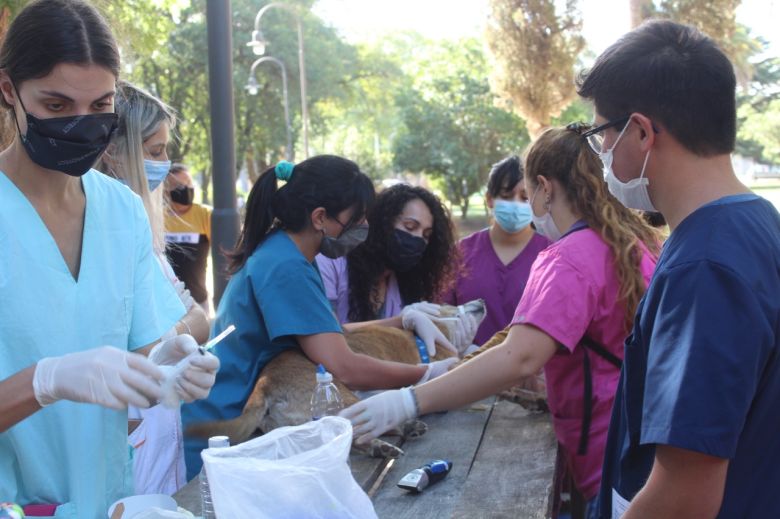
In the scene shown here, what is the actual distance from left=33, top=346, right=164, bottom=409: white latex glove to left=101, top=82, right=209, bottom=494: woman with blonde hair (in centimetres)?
96

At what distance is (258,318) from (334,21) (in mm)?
31884

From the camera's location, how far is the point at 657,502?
1414 mm

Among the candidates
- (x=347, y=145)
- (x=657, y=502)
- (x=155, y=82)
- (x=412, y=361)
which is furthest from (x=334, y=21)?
(x=657, y=502)

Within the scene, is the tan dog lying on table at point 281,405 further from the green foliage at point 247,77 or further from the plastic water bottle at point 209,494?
the green foliage at point 247,77

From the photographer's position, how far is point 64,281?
181cm

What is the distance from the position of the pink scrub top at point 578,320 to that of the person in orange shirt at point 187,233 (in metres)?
3.85

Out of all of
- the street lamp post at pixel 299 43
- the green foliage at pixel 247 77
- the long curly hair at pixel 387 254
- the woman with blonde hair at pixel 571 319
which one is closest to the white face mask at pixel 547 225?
the woman with blonde hair at pixel 571 319

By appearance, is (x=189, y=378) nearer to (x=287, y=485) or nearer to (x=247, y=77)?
(x=287, y=485)

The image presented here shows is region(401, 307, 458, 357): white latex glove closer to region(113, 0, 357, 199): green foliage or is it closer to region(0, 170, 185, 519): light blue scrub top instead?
region(0, 170, 185, 519): light blue scrub top

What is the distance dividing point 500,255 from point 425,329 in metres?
1.01

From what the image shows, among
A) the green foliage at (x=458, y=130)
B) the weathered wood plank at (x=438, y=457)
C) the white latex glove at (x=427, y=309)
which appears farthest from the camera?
the green foliage at (x=458, y=130)

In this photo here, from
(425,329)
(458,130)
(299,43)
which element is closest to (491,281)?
(425,329)

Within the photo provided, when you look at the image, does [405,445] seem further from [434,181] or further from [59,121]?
[434,181]

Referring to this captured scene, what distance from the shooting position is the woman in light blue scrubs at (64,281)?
1.65 metres
